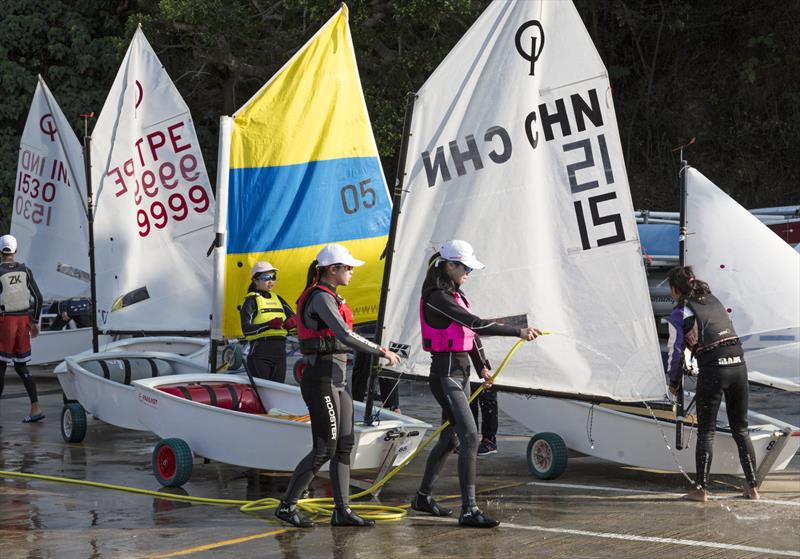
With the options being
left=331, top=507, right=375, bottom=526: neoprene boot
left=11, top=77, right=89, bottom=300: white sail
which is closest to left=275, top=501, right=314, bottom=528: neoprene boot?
left=331, top=507, right=375, bottom=526: neoprene boot

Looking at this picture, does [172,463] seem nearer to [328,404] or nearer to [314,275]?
[328,404]

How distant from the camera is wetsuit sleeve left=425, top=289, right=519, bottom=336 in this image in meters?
7.42

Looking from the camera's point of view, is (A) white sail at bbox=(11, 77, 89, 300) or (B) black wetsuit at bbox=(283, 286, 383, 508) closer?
(B) black wetsuit at bbox=(283, 286, 383, 508)

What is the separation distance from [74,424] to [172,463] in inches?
99.4

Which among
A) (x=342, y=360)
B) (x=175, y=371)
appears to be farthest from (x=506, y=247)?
(x=175, y=371)

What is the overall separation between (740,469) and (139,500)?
4114mm

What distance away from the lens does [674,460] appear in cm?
862

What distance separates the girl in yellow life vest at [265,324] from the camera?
10.4 meters

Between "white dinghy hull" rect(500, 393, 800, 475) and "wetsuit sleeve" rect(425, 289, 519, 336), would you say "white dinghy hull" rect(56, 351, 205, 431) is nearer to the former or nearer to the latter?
"white dinghy hull" rect(500, 393, 800, 475)

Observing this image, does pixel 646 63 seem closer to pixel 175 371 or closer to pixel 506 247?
pixel 175 371

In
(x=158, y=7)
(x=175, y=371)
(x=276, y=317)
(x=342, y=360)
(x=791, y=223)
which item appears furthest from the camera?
(x=158, y=7)

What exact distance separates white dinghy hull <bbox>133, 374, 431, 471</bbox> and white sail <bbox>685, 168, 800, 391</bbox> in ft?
8.17

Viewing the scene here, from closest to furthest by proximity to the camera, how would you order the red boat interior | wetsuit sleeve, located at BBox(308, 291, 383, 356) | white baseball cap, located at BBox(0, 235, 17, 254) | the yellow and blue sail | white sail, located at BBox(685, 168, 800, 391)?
wetsuit sleeve, located at BBox(308, 291, 383, 356) < white sail, located at BBox(685, 168, 800, 391) < the red boat interior < the yellow and blue sail < white baseball cap, located at BBox(0, 235, 17, 254)

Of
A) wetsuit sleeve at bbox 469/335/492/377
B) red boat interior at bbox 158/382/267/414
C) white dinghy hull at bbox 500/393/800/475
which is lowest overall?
white dinghy hull at bbox 500/393/800/475
